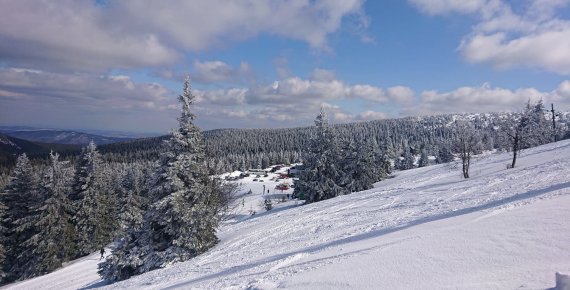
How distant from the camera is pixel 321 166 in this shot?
1553 inches

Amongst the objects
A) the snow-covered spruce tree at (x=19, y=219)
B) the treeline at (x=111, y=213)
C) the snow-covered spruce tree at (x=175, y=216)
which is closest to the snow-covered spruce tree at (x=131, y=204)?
the treeline at (x=111, y=213)

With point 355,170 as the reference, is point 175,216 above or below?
below

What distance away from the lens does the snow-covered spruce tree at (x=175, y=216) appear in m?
19.4

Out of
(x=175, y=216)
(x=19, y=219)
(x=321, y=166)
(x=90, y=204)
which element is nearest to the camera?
(x=175, y=216)

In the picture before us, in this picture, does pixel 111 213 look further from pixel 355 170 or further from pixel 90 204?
pixel 355 170

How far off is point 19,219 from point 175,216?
83.0 feet

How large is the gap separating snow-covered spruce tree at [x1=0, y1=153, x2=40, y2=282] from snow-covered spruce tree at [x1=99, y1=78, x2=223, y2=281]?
20593 mm

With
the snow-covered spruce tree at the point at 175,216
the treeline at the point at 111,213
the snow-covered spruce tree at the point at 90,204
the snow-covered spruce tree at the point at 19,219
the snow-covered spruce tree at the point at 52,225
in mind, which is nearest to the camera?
the snow-covered spruce tree at the point at 175,216

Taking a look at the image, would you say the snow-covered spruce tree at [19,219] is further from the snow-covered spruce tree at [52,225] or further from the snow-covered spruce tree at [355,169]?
the snow-covered spruce tree at [355,169]

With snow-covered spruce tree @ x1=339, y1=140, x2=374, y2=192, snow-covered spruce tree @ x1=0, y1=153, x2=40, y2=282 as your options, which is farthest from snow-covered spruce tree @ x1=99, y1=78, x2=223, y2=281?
snow-covered spruce tree @ x1=339, y1=140, x2=374, y2=192

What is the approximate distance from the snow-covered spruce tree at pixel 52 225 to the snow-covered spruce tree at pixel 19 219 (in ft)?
3.23

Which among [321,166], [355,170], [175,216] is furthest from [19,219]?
[355,170]

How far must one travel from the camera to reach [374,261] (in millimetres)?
7641

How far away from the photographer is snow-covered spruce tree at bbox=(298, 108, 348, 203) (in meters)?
39.1
